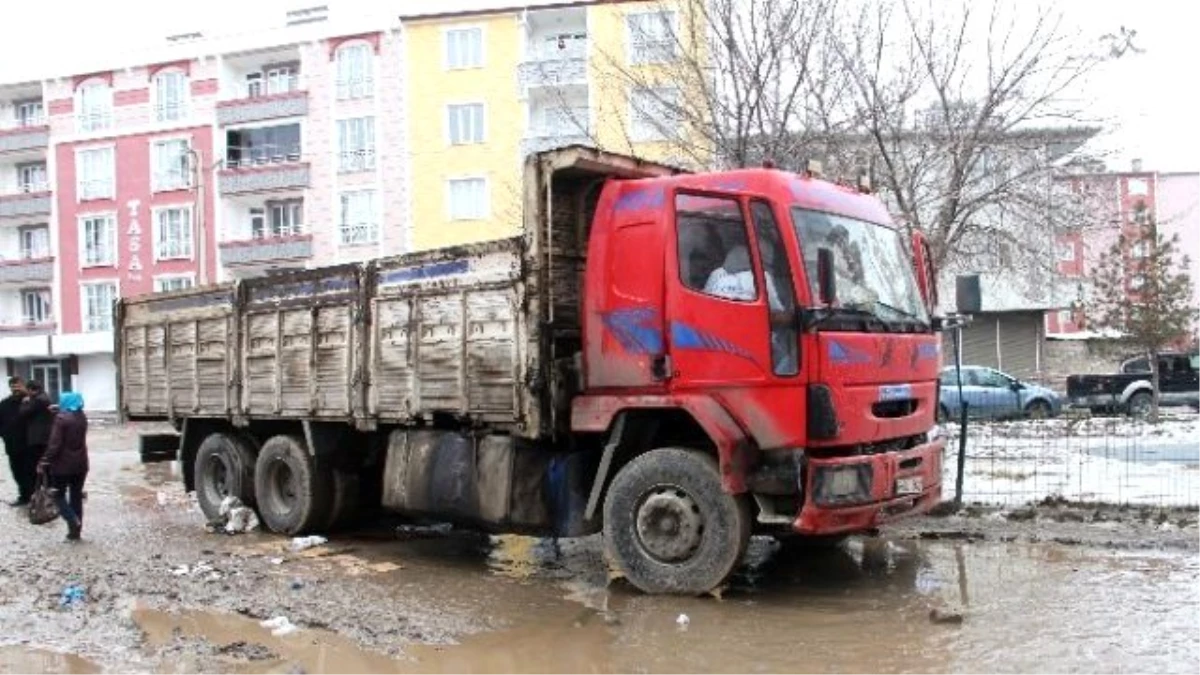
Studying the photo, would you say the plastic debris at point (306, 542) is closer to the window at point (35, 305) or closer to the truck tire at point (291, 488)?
the truck tire at point (291, 488)

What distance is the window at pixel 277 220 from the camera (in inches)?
1784

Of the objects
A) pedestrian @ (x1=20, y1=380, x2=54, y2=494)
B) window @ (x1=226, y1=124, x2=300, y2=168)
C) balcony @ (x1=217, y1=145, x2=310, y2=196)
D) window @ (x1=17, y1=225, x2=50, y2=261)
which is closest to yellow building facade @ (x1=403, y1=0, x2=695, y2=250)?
balcony @ (x1=217, y1=145, x2=310, y2=196)

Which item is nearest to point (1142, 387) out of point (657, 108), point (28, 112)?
point (657, 108)

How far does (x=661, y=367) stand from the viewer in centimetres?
796

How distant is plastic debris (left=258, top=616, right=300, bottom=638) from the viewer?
7180mm

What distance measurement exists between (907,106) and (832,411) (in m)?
10.2

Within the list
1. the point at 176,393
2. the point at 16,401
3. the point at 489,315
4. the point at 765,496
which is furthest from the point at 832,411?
the point at 16,401

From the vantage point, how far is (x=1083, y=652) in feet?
20.4

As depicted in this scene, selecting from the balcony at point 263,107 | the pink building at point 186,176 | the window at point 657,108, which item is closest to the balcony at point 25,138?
the pink building at point 186,176

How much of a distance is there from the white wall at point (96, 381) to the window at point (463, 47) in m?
19.6

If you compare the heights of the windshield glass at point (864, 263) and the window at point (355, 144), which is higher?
the window at point (355, 144)

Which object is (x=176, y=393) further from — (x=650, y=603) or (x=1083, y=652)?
(x=1083, y=652)

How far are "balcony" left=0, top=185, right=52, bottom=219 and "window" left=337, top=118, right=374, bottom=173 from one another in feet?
50.6

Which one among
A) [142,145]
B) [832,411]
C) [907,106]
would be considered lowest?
[832,411]
